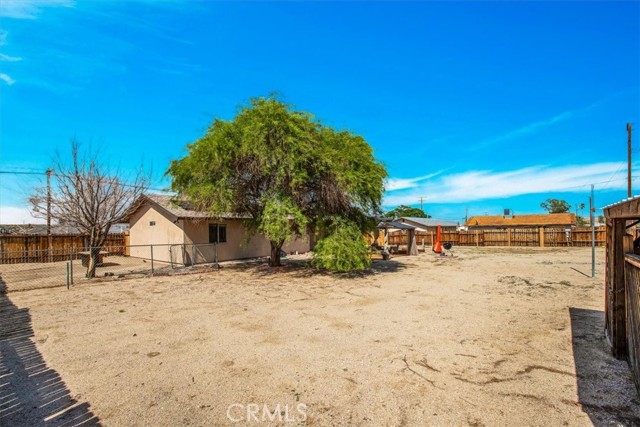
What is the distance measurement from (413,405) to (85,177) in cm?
1357

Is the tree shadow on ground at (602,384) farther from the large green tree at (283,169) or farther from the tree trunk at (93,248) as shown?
the tree trunk at (93,248)

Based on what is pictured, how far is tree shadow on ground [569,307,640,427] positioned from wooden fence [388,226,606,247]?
2419 cm

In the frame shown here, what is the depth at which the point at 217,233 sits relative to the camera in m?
18.6

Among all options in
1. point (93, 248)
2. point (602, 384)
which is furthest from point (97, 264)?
point (602, 384)

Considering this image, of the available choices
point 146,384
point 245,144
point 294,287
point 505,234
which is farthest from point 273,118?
point 505,234

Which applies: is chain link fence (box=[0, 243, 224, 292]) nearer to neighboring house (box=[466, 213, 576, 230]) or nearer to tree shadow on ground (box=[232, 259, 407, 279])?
tree shadow on ground (box=[232, 259, 407, 279])

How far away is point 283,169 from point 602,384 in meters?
10.1

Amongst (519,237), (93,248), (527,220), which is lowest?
(519,237)

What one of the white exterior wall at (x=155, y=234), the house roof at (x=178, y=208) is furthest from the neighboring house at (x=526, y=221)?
the white exterior wall at (x=155, y=234)

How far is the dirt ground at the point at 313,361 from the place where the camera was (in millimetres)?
Answer: 3453

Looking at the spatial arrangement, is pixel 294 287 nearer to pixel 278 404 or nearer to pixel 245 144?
pixel 245 144

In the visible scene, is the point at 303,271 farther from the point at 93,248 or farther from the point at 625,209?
the point at 625,209

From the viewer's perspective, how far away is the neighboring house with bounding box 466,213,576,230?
45344 mm

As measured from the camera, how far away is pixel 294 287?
10.8 meters
